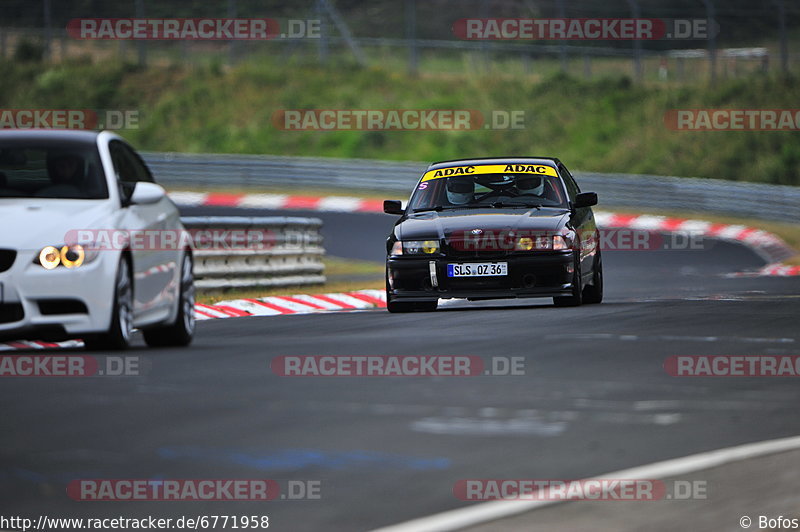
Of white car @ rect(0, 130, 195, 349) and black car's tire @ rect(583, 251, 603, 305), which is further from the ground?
white car @ rect(0, 130, 195, 349)

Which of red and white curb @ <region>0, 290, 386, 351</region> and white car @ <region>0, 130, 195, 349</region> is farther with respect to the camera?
red and white curb @ <region>0, 290, 386, 351</region>

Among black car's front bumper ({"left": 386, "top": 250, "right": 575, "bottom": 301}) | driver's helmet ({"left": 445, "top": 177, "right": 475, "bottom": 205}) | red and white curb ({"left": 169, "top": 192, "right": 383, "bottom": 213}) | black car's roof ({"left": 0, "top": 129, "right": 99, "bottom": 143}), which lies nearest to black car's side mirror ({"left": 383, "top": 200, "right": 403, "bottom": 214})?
driver's helmet ({"left": 445, "top": 177, "right": 475, "bottom": 205})

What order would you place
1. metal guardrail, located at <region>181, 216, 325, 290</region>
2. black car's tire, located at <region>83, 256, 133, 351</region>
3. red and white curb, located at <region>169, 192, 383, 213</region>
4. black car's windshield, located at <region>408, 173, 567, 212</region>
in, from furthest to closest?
1. red and white curb, located at <region>169, 192, 383, 213</region>
2. metal guardrail, located at <region>181, 216, 325, 290</region>
3. black car's windshield, located at <region>408, 173, 567, 212</region>
4. black car's tire, located at <region>83, 256, 133, 351</region>

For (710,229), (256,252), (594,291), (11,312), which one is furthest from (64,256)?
(710,229)

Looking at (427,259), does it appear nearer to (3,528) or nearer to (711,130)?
(3,528)

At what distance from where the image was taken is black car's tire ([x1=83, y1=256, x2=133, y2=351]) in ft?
34.0

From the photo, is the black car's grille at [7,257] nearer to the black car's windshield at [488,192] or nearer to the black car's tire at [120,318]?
the black car's tire at [120,318]

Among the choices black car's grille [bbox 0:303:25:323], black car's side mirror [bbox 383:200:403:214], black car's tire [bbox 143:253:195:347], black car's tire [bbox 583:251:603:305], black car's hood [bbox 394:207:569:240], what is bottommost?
black car's tire [bbox 583:251:603:305]

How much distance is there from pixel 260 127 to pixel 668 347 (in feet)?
132

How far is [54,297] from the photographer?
32.9ft

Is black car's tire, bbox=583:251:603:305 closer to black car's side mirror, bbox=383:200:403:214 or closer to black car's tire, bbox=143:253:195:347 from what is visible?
black car's side mirror, bbox=383:200:403:214

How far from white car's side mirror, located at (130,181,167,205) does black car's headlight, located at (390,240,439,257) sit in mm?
4017

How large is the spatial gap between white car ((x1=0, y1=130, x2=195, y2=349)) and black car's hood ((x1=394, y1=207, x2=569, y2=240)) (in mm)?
3179

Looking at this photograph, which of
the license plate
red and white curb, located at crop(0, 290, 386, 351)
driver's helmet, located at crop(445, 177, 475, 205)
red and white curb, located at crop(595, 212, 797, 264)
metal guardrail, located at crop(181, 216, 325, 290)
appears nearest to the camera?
the license plate
